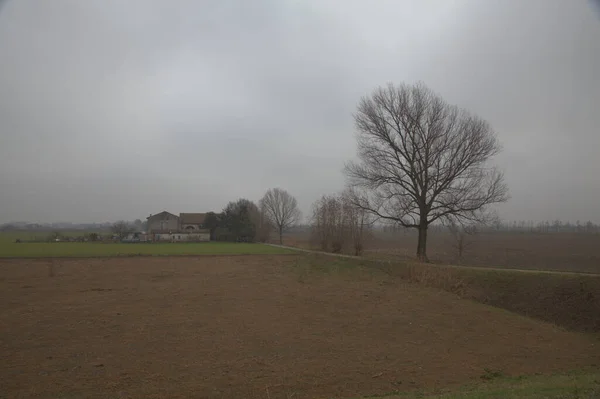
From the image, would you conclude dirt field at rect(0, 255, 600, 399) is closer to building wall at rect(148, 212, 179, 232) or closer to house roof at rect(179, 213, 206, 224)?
building wall at rect(148, 212, 179, 232)

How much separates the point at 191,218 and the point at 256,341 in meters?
85.4

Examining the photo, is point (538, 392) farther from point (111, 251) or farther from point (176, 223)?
point (176, 223)

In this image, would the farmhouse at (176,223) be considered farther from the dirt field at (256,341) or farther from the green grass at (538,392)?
the green grass at (538,392)

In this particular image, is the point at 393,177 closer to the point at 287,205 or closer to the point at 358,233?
the point at 358,233

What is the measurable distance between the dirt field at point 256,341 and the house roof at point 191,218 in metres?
71.3

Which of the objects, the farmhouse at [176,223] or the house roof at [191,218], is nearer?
the farmhouse at [176,223]

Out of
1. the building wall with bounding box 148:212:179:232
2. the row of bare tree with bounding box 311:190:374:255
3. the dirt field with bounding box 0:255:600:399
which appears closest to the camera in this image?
the dirt field with bounding box 0:255:600:399

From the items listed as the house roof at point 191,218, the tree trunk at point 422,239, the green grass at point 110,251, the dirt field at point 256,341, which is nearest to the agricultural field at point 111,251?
the green grass at point 110,251

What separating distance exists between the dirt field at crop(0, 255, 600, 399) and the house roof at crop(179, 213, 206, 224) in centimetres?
7134

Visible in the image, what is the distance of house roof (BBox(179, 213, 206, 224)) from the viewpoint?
3639 inches

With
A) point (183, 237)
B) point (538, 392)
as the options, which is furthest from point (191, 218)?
point (538, 392)

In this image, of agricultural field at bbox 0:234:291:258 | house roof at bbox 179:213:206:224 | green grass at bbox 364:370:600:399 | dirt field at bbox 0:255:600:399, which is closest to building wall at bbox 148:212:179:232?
house roof at bbox 179:213:206:224

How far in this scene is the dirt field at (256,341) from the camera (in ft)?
28.5

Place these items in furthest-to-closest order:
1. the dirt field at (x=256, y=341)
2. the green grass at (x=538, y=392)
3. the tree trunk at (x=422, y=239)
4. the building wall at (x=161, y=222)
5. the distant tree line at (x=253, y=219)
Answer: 1. the building wall at (x=161, y=222)
2. the distant tree line at (x=253, y=219)
3. the tree trunk at (x=422, y=239)
4. the dirt field at (x=256, y=341)
5. the green grass at (x=538, y=392)
